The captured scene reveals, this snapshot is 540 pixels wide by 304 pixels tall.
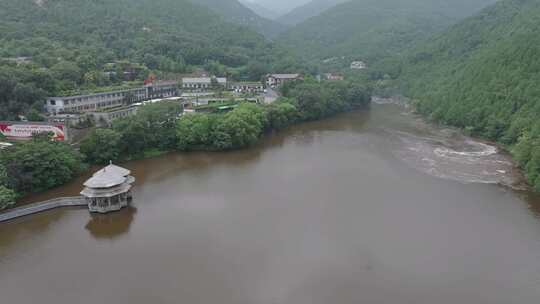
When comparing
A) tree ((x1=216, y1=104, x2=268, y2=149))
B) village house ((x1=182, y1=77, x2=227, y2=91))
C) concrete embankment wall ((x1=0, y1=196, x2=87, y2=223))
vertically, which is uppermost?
village house ((x1=182, y1=77, x2=227, y2=91))

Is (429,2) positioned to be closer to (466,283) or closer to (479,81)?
(479,81)

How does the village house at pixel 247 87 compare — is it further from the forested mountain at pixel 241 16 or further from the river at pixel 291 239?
the forested mountain at pixel 241 16

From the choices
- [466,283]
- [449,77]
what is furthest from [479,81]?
[466,283]

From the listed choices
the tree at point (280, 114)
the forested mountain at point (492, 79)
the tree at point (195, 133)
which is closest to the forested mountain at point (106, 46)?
the tree at point (195, 133)

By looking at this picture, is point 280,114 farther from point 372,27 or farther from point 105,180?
point 372,27

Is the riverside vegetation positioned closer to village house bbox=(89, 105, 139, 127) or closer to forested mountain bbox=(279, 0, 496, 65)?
village house bbox=(89, 105, 139, 127)

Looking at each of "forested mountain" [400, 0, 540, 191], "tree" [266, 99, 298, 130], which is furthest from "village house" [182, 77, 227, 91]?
"forested mountain" [400, 0, 540, 191]
